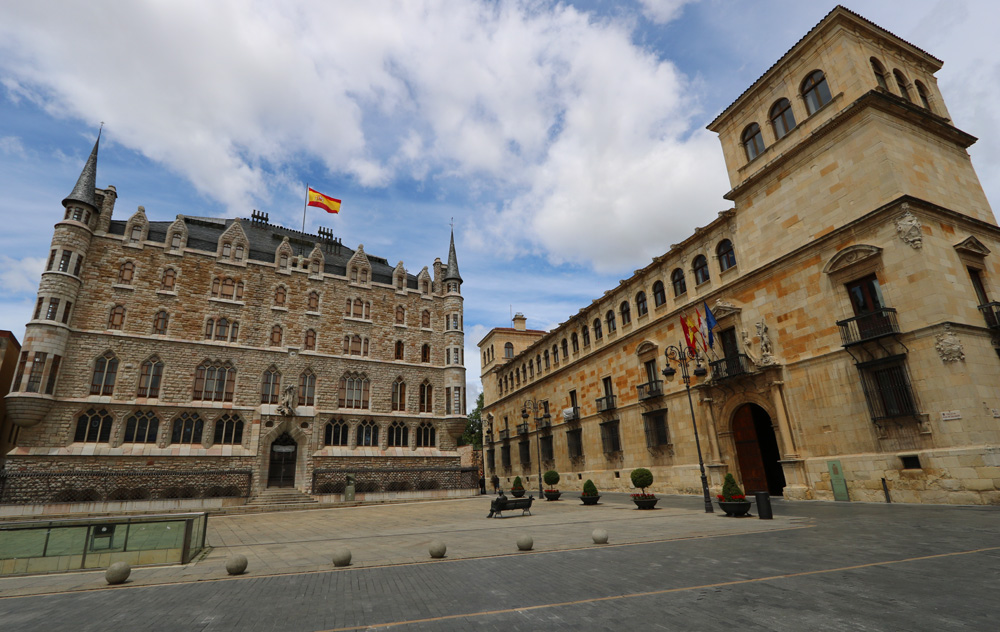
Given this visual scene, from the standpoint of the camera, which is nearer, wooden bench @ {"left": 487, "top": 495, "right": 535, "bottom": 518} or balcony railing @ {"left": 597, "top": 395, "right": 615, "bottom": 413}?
wooden bench @ {"left": 487, "top": 495, "right": 535, "bottom": 518}

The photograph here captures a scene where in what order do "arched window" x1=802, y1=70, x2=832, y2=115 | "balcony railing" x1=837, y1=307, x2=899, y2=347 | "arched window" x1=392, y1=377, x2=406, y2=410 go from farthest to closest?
"arched window" x1=392, y1=377, x2=406, y2=410, "arched window" x1=802, y1=70, x2=832, y2=115, "balcony railing" x1=837, y1=307, x2=899, y2=347

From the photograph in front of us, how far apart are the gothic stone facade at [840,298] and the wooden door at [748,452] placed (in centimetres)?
9

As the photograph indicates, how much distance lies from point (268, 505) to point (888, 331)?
31800 millimetres

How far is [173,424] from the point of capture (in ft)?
96.0

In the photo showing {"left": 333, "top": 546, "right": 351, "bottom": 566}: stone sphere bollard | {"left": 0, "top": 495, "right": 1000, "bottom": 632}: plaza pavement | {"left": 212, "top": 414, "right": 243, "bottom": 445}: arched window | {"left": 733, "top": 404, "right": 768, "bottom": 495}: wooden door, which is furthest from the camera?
{"left": 212, "top": 414, "right": 243, "bottom": 445}: arched window

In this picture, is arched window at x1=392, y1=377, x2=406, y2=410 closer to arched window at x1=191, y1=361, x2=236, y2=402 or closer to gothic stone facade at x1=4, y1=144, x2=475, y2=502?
gothic stone facade at x1=4, y1=144, x2=475, y2=502

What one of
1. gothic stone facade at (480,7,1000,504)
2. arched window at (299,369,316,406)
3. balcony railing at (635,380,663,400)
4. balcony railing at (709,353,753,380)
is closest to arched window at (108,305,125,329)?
arched window at (299,369,316,406)

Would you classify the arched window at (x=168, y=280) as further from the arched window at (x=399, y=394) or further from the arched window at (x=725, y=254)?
the arched window at (x=725, y=254)

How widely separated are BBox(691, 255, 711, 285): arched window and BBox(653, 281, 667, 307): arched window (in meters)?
2.59

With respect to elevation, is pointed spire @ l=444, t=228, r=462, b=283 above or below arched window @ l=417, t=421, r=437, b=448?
above

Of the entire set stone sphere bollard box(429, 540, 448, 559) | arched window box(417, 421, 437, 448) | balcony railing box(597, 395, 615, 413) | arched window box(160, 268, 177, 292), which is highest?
arched window box(160, 268, 177, 292)

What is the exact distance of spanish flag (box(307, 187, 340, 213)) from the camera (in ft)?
121

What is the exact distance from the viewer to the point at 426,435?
36.9 meters

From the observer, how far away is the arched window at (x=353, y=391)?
34625 mm
